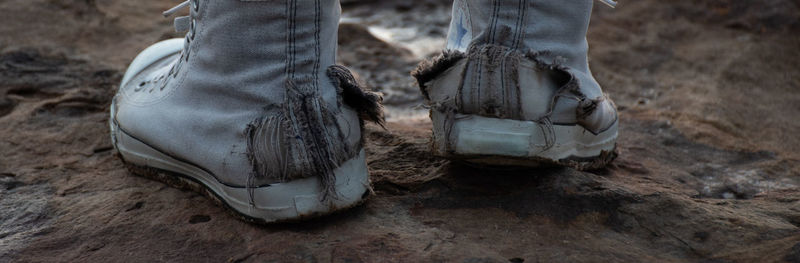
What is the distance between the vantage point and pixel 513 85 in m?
1.25

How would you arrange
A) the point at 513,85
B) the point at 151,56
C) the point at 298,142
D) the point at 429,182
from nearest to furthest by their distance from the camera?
the point at 298,142 < the point at 513,85 < the point at 429,182 < the point at 151,56

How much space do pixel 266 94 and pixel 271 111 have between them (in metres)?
0.03

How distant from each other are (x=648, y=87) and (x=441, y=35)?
3.45 ft

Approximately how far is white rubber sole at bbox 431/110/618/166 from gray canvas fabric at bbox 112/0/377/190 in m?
0.17

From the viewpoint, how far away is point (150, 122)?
4.40 feet

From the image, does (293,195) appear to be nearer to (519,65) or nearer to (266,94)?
(266,94)

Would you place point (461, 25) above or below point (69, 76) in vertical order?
above

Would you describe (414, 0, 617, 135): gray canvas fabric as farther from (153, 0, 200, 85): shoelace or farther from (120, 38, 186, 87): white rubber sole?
(120, 38, 186, 87): white rubber sole

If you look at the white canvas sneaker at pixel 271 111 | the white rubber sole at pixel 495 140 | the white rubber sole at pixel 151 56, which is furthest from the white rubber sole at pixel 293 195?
the white rubber sole at pixel 151 56

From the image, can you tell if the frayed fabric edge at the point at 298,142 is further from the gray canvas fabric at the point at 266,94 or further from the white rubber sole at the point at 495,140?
the white rubber sole at the point at 495,140

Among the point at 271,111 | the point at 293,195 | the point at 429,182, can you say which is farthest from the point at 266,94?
the point at 429,182

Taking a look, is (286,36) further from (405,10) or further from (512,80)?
(405,10)

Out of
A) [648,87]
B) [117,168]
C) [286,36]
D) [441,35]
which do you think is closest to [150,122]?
[117,168]

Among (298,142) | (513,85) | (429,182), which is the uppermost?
(513,85)
